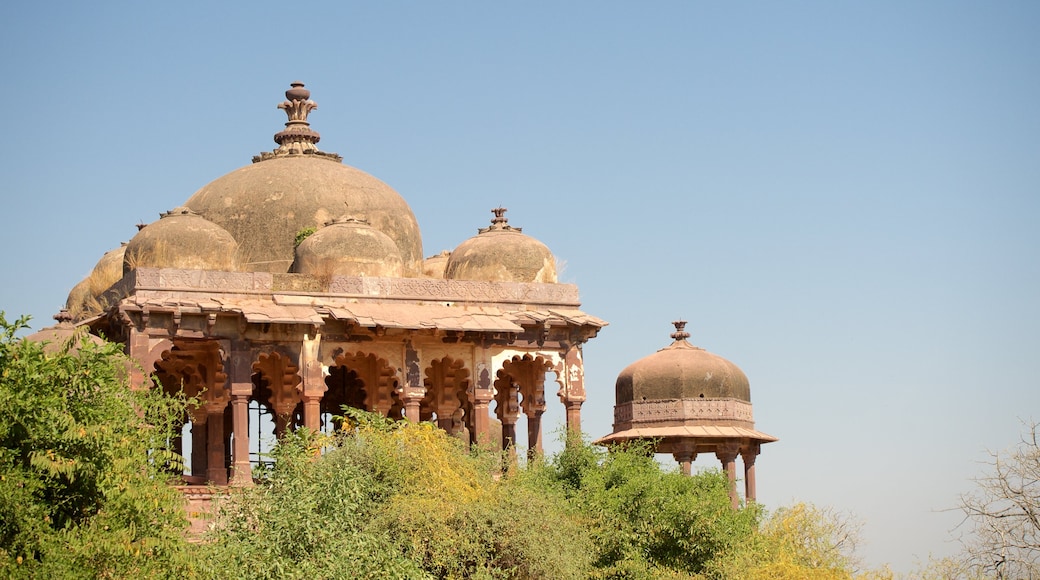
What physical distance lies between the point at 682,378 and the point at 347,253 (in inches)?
284

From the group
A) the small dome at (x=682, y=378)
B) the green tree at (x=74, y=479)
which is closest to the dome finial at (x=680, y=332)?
the small dome at (x=682, y=378)

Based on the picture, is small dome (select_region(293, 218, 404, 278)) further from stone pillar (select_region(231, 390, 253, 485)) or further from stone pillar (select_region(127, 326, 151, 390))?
stone pillar (select_region(127, 326, 151, 390))

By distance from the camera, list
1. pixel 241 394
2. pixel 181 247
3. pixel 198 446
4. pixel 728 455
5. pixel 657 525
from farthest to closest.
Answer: pixel 728 455, pixel 198 446, pixel 181 247, pixel 241 394, pixel 657 525

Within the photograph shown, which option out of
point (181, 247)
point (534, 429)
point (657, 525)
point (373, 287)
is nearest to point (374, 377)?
point (373, 287)

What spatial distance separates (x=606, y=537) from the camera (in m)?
21.7

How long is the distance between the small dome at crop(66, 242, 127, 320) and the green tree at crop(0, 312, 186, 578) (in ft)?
31.3

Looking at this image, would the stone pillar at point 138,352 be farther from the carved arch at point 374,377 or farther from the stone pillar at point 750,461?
the stone pillar at point 750,461

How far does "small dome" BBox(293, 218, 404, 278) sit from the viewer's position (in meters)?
25.7

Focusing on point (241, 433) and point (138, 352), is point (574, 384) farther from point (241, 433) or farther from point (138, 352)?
point (138, 352)

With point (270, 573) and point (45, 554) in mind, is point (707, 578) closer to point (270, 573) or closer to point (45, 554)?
point (270, 573)

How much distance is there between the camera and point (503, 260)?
88.8 feet

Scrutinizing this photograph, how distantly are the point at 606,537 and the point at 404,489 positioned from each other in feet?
8.44

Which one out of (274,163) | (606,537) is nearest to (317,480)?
(606,537)

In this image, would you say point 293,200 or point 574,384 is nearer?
point 574,384
